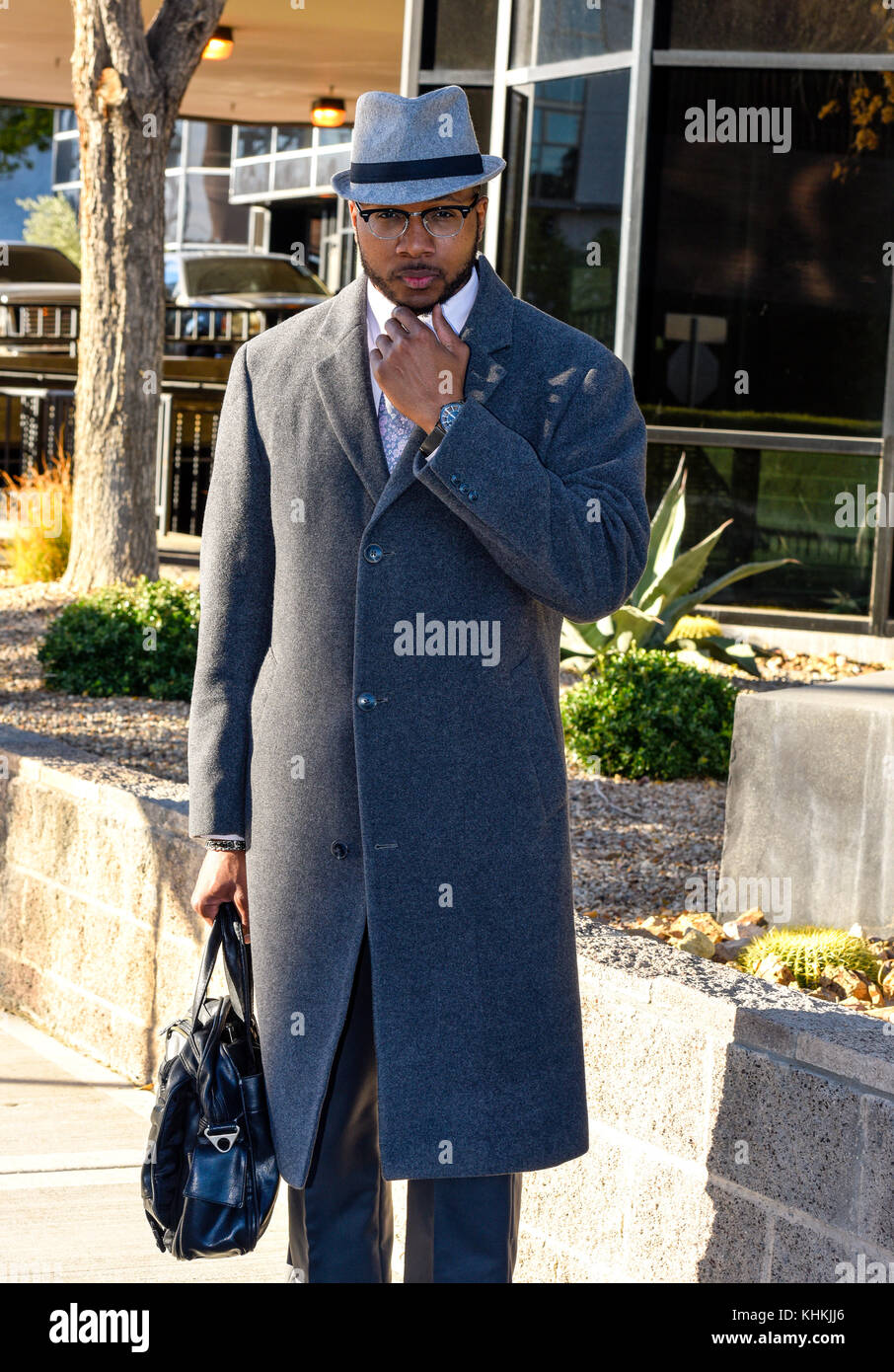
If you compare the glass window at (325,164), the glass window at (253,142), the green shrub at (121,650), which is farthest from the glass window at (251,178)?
the green shrub at (121,650)

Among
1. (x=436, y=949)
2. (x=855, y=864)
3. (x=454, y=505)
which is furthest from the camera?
(x=855, y=864)

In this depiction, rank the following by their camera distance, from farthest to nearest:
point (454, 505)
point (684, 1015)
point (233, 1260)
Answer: point (233, 1260) < point (684, 1015) < point (454, 505)

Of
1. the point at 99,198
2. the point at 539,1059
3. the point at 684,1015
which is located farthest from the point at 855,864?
the point at 99,198

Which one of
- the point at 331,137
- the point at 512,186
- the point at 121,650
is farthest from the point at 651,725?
the point at 331,137

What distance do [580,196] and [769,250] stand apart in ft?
3.60

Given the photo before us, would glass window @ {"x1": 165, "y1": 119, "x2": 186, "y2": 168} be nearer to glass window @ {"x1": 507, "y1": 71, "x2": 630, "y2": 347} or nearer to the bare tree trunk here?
glass window @ {"x1": 507, "y1": 71, "x2": 630, "y2": 347}

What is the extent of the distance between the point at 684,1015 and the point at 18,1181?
5.42 ft

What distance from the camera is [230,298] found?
18203mm

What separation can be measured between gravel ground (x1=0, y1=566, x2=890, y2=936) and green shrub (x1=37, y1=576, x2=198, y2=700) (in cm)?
8

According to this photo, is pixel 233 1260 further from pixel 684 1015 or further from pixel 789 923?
pixel 789 923

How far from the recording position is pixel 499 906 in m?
2.33

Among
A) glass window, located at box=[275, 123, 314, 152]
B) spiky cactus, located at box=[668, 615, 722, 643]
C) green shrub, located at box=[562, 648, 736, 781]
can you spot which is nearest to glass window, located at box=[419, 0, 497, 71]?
spiky cactus, located at box=[668, 615, 722, 643]

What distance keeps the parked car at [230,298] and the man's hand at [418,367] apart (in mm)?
14492

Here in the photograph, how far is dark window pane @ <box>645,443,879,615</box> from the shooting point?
30.4ft
